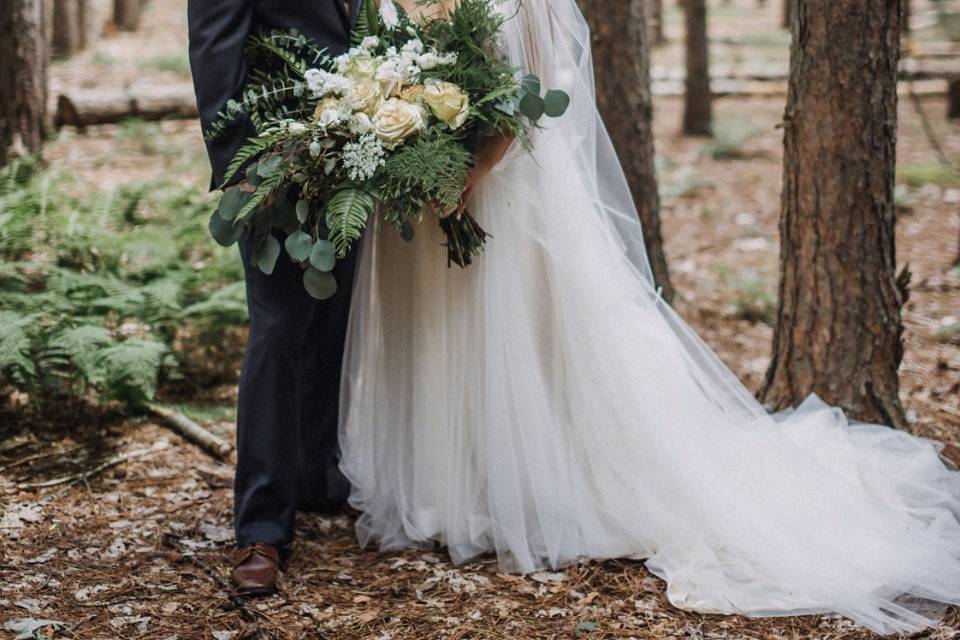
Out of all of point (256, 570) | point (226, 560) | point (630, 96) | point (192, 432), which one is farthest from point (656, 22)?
point (256, 570)

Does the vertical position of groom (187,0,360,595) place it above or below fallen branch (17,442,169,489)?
above

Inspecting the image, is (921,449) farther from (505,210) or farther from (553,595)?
(505,210)

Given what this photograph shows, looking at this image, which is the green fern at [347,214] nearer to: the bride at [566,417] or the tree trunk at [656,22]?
the bride at [566,417]

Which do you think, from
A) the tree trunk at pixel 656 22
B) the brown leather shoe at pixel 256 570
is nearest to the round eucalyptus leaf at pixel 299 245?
the brown leather shoe at pixel 256 570

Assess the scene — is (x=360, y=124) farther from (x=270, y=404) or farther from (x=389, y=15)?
(x=270, y=404)

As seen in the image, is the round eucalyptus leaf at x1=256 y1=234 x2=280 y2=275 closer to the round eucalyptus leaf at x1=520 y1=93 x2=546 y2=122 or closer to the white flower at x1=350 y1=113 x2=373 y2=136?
the white flower at x1=350 y1=113 x2=373 y2=136

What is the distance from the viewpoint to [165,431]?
4.40 m

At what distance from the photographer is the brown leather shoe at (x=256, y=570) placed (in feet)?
10.2

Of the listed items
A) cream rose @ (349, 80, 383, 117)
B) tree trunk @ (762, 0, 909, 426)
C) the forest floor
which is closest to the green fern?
cream rose @ (349, 80, 383, 117)

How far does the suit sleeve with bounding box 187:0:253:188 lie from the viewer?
293cm

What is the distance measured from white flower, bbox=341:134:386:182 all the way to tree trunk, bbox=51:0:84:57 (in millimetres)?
12896

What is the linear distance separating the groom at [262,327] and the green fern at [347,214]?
38 cm

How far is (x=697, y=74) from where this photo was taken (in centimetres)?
1186

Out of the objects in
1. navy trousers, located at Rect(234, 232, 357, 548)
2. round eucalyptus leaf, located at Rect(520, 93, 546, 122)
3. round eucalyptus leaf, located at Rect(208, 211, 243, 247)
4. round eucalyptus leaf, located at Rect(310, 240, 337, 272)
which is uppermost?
round eucalyptus leaf, located at Rect(520, 93, 546, 122)
